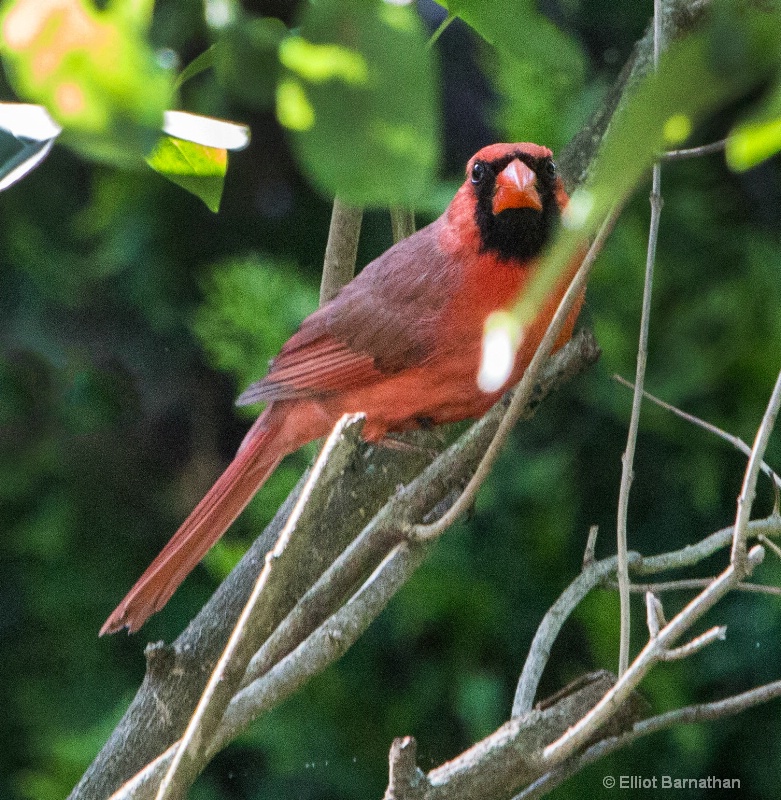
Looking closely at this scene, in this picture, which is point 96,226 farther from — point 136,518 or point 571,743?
point 571,743

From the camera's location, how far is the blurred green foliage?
5.93 ft

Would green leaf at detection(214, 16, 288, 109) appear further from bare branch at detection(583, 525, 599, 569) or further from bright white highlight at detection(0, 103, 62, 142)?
bare branch at detection(583, 525, 599, 569)

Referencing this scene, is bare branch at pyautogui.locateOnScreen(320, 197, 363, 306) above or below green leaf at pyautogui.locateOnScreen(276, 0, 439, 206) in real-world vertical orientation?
below

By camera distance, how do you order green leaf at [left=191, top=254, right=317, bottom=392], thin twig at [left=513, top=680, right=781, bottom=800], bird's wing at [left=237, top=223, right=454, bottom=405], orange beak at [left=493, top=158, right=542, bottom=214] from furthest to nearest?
green leaf at [left=191, top=254, right=317, bottom=392] < bird's wing at [left=237, top=223, right=454, bottom=405] < orange beak at [left=493, top=158, right=542, bottom=214] < thin twig at [left=513, top=680, right=781, bottom=800]

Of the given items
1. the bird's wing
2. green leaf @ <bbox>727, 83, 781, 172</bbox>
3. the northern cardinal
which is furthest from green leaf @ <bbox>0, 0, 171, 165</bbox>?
the bird's wing

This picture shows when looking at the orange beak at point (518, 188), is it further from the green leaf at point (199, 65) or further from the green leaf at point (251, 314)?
the green leaf at point (199, 65)

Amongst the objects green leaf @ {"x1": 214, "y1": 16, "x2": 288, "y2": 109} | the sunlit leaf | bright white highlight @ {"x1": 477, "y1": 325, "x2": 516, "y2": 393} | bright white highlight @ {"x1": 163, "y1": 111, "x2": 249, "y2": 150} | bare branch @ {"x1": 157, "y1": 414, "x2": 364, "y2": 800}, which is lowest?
bare branch @ {"x1": 157, "y1": 414, "x2": 364, "y2": 800}

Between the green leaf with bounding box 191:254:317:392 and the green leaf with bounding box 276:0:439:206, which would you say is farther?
the green leaf with bounding box 191:254:317:392

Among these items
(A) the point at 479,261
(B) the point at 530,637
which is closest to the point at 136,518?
(B) the point at 530,637

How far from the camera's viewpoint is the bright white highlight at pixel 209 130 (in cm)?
39

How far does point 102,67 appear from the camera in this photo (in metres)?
0.28

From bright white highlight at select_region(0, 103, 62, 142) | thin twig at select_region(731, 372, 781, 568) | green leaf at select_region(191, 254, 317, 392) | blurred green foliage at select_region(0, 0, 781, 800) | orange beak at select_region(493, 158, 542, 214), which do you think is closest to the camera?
bright white highlight at select_region(0, 103, 62, 142)

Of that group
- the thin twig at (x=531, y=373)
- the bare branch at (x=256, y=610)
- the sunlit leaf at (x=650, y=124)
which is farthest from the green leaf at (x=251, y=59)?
the bare branch at (x=256, y=610)

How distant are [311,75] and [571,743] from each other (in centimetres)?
74
